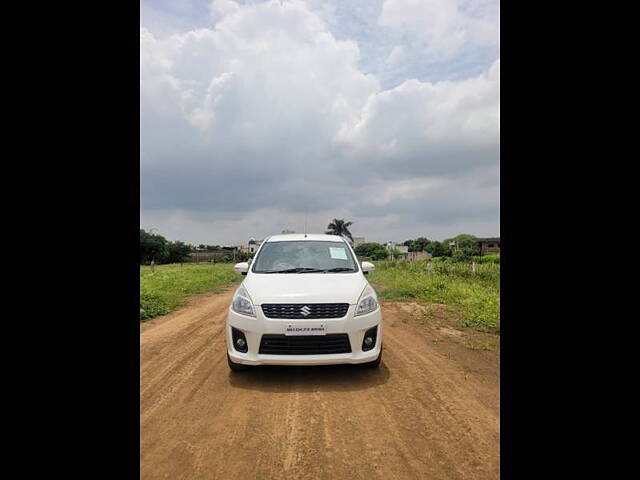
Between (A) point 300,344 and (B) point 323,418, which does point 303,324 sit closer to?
(A) point 300,344

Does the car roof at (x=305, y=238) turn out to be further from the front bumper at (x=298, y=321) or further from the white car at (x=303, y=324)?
the front bumper at (x=298, y=321)

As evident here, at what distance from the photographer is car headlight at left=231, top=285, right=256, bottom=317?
373cm

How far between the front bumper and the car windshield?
1.09 m

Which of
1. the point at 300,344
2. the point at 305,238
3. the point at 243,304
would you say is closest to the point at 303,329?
the point at 300,344

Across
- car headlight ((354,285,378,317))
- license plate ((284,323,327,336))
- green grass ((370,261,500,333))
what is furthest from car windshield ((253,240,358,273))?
green grass ((370,261,500,333))

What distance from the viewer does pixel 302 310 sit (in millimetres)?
3650

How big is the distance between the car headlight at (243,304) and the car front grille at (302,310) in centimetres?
16

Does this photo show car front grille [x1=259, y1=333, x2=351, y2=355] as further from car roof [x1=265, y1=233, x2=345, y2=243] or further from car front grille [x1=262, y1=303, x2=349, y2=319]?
car roof [x1=265, y1=233, x2=345, y2=243]

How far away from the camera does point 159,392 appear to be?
3512mm
